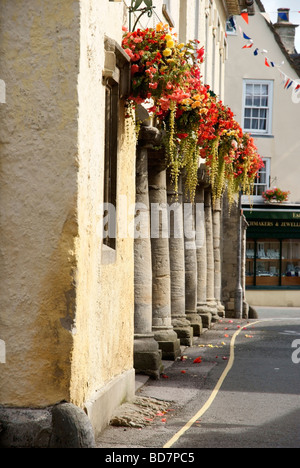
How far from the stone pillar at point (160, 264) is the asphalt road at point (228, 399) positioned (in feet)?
1.39

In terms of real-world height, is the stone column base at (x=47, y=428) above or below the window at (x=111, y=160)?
below

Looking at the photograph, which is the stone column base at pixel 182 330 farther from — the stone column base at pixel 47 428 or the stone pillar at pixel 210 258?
the stone column base at pixel 47 428

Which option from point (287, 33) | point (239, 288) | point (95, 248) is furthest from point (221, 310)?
point (95, 248)

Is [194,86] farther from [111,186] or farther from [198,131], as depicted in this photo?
[111,186]

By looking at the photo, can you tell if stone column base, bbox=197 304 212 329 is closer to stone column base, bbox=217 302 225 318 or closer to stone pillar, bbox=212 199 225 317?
stone pillar, bbox=212 199 225 317

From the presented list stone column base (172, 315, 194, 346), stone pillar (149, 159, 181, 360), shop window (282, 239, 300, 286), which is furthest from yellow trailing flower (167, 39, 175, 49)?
shop window (282, 239, 300, 286)

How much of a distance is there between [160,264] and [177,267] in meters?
2.19

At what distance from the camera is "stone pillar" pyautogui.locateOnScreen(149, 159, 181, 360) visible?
1336 centimetres

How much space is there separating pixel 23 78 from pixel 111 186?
7.38ft

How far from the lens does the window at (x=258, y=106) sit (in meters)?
33.3

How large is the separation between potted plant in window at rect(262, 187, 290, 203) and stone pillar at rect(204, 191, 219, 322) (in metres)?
10.1

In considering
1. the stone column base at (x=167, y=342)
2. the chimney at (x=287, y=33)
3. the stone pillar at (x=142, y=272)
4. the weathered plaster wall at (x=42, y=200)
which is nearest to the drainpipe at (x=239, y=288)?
the chimney at (x=287, y=33)

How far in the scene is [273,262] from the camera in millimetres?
33750
